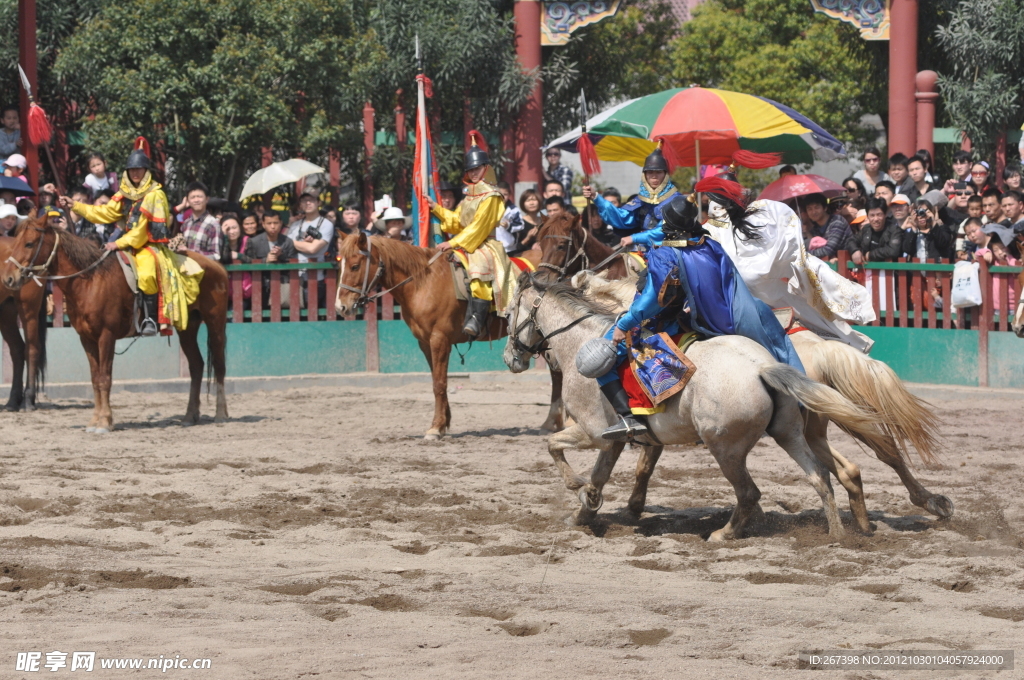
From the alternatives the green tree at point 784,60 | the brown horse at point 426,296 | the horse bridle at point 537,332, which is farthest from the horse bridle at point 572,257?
the green tree at point 784,60

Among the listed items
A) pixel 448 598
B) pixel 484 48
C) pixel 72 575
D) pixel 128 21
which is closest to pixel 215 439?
pixel 72 575

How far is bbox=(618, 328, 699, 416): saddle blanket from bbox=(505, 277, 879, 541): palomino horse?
0.25 feet

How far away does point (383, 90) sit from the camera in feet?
64.3

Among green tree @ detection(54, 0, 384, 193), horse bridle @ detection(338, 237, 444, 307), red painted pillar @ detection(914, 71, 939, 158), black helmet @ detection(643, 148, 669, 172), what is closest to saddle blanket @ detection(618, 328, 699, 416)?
black helmet @ detection(643, 148, 669, 172)

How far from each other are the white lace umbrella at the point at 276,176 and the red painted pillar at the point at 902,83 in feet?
28.4

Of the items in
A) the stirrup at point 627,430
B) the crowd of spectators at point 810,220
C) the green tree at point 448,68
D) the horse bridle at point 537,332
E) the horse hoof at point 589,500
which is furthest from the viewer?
the green tree at point 448,68

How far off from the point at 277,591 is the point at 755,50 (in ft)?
84.4

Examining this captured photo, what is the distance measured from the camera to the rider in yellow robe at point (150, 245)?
1220cm

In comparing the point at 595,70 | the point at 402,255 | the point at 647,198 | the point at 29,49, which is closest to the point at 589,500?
the point at 647,198

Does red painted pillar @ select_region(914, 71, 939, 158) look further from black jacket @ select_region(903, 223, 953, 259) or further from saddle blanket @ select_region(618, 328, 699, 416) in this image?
saddle blanket @ select_region(618, 328, 699, 416)

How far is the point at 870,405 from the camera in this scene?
7.55 m

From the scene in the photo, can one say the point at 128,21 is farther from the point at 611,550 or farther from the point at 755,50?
the point at 755,50

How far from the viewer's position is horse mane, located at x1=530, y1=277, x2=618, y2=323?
827 cm

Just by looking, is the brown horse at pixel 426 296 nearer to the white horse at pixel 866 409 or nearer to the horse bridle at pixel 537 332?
the horse bridle at pixel 537 332
